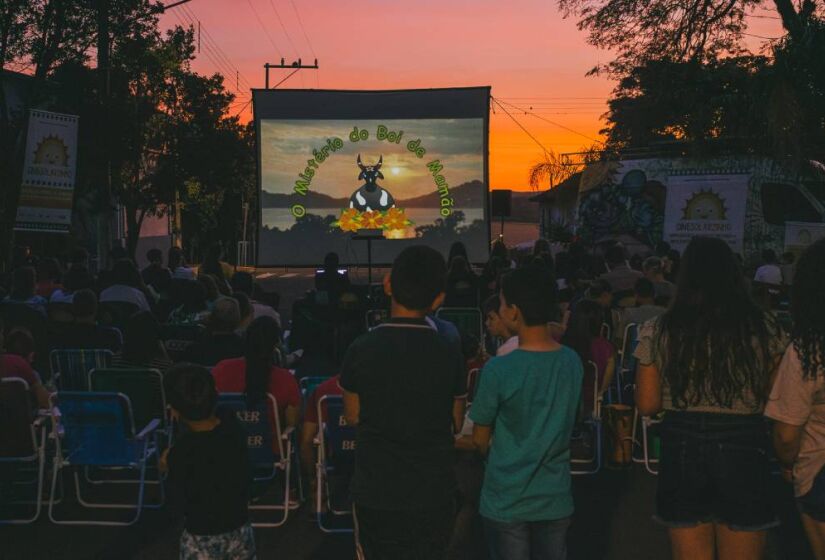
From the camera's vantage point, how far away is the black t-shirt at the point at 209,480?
12.6 ft

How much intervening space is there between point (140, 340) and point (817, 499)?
15.8 feet

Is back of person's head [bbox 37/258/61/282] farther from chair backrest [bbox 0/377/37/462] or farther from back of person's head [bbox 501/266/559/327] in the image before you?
back of person's head [bbox 501/266/559/327]

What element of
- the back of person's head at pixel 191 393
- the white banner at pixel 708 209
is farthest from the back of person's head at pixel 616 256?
the white banner at pixel 708 209

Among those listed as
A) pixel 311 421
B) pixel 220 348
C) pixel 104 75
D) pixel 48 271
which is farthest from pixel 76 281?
pixel 104 75

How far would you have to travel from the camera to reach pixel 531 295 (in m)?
3.43

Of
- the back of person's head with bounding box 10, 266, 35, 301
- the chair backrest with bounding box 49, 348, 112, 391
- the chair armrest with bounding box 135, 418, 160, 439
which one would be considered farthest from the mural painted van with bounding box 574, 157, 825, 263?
the chair armrest with bounding box 135, 418, 160, 439

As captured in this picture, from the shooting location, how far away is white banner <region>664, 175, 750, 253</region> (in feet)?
87.8

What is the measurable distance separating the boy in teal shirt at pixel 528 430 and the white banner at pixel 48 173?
10836 millimetres

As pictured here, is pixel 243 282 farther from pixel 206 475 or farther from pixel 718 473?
pixel 718 473

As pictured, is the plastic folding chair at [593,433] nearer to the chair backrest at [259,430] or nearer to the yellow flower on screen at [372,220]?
the chair backrest at [259,430]

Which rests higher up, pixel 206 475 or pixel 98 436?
pixel 206 475

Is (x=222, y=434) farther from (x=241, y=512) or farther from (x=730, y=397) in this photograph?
(x=730, y=397)

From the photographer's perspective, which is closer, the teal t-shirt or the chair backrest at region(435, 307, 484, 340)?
the teal t-shirt

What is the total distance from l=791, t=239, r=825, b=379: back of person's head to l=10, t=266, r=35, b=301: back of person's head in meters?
7.53
